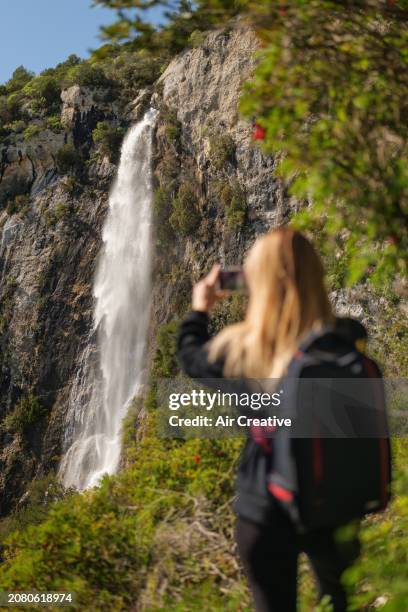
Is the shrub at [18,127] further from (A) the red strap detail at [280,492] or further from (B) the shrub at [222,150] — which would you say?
(A) the red strap detail at [280,492]

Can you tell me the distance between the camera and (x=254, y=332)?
1.75m

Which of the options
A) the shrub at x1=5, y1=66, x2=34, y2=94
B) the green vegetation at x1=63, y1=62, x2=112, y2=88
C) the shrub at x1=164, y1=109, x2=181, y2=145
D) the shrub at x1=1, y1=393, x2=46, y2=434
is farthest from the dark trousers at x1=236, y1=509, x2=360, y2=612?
the shrub at x1=5, y1=66, x2=34, y2=94

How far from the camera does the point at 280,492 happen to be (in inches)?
65.1

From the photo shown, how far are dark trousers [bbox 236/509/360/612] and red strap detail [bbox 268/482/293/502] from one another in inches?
3.9

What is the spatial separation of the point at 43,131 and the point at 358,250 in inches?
1202

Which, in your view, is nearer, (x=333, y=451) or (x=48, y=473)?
(x=333, y=451)

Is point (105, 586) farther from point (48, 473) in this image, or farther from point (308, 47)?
point (48, 473)

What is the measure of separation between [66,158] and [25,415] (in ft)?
46.5

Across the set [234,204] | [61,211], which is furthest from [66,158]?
[234,204]

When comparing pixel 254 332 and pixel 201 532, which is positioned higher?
pixel 254 332

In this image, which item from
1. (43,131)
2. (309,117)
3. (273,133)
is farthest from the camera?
(43,131)

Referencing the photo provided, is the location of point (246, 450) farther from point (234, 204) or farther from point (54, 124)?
point (54, 124)

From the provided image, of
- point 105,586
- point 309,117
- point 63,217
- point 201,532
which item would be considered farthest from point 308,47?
point 63,217

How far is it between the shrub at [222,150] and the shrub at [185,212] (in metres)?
Result: 1.68
